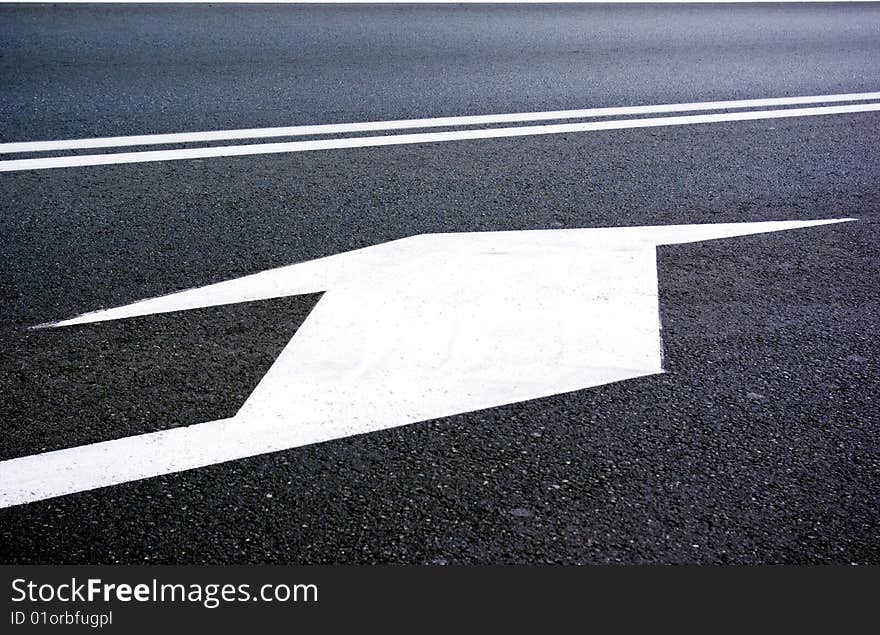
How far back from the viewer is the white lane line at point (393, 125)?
5926mm

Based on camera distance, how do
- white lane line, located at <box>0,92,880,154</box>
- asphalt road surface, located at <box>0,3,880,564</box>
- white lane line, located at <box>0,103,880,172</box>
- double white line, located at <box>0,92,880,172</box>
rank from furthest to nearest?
white lane line, located at <box>0,92,880,154</box>, double white line, located at <box>0,92,880,172</box>, white lane line, located at <box>0,103,880,172</box>, asphalt road surface, located at <box>0,3,880,564</box>

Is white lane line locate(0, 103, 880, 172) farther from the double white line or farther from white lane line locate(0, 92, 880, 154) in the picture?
white lane line locate(0, 92, 880, 154)

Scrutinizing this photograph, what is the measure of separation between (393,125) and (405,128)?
0.10m

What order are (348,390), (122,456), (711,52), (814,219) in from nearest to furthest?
(122,456) < (348,390) < (814,219) < (711,52)

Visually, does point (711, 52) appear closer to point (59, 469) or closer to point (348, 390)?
point (348, 390)

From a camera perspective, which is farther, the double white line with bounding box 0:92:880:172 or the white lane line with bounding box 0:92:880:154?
the white lane line with bounding box 0:92:880:154

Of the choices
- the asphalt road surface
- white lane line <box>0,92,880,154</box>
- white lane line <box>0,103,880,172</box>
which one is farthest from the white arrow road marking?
white lane line <box>0,92,880,154</box>

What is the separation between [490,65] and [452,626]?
6.60 metres

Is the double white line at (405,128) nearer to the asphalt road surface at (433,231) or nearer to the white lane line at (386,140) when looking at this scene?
the white lane line at (386,140)

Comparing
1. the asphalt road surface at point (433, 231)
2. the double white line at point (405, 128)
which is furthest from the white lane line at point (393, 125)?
the asphalt road surface at point (433, 231)

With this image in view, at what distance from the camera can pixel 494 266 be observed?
13.9ft

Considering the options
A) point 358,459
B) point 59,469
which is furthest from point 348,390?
point 59,469

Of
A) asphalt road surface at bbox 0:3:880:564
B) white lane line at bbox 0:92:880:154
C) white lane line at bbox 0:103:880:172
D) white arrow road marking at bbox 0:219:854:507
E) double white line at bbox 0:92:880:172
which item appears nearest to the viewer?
asphalt road surface at bbox 0:3:880:564

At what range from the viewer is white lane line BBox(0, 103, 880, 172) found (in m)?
5.62
